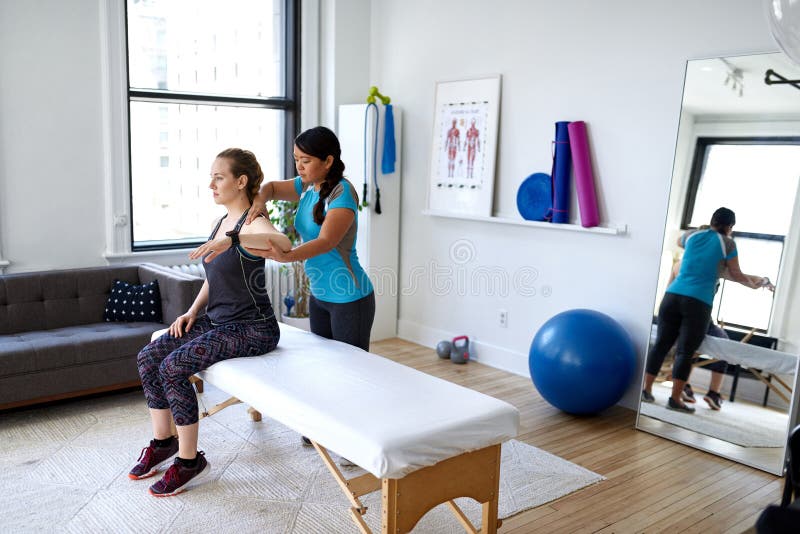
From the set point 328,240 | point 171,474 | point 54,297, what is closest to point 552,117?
point 328,240

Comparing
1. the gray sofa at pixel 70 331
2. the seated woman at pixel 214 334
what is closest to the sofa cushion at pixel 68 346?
the gray sofa at pixel 70 331

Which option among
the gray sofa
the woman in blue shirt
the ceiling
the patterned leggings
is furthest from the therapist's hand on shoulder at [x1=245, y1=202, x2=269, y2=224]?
the ceiling

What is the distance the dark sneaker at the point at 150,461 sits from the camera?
271cm

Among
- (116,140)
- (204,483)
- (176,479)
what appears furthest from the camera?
(116,140)

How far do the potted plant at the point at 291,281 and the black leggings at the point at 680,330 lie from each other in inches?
88.6

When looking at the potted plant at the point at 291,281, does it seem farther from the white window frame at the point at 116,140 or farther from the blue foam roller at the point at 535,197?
the blue foam roller at the point at 535,197

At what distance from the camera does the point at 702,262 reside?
10.6 feet

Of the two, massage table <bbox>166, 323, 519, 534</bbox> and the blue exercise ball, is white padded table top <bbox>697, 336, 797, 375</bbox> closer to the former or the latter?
the blue exercise ball

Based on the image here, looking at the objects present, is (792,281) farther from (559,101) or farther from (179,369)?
(179,369)

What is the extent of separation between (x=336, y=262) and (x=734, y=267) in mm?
1769

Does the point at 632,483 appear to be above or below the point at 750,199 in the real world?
below

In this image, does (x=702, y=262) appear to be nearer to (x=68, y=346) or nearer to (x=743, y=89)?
(x=743, y=89)

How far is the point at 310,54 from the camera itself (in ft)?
16.1

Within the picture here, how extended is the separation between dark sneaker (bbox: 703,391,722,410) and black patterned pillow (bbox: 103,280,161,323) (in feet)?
9.04
